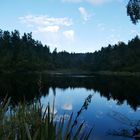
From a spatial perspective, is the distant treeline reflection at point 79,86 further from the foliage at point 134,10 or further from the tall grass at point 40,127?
the tall grass at point 40,127

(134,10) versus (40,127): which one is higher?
(134,10)

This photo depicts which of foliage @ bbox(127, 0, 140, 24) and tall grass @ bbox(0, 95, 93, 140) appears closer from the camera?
tall grass @ bbox(0, 95, 93, 140)

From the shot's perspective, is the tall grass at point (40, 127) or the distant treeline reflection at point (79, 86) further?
the distant treeline reflection at point (79, 86)

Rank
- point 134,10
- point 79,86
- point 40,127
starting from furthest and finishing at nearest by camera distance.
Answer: point 79,86, point 134,10, point 40,127

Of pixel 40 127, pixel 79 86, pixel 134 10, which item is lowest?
pixel 79 86

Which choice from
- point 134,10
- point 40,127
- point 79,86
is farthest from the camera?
point 79,86

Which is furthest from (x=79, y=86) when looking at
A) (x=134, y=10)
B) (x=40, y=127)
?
(x=40, y=127)

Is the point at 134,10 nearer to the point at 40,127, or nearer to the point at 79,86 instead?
the point at 79,86

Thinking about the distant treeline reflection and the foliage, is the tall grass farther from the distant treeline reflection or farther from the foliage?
the foliage

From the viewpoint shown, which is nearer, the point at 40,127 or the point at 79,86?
the point at 40,127

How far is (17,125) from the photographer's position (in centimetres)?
464

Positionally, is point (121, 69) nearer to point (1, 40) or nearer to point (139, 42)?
point (139, 42)

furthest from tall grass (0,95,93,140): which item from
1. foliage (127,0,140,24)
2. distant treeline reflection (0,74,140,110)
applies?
foliage (127,0,140,24)

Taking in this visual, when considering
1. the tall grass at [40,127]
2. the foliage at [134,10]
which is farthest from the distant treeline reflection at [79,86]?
the tall grass at [40,127]
